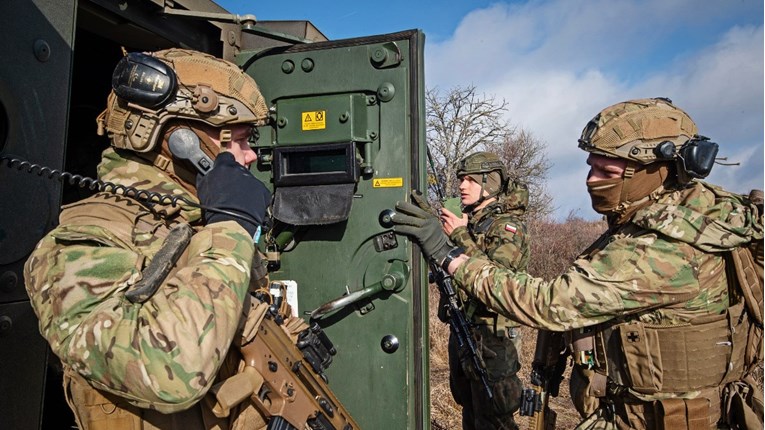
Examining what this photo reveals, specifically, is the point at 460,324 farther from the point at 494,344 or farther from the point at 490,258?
the point at 490,258

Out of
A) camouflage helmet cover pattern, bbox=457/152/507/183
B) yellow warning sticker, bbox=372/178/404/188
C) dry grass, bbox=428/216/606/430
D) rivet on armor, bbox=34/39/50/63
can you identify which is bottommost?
dry grass, bbox=428/216/606/430

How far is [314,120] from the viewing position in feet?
10.1

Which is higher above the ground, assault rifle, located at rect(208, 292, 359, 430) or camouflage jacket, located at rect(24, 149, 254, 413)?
camouflage jacket, located at rect(24, 149, 254, 413)

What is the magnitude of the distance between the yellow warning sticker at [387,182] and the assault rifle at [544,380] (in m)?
1.19

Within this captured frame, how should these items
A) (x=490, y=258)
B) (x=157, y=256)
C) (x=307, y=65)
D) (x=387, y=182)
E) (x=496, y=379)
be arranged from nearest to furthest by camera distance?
(x=157, y=256)
(x=387, y=182)
(x=307, y=65)
(x=496, y=379)
(x=490, y=258)

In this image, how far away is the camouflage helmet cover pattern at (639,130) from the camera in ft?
8.91

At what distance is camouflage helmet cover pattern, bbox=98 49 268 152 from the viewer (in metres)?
1.91

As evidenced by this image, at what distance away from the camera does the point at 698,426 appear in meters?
2.55

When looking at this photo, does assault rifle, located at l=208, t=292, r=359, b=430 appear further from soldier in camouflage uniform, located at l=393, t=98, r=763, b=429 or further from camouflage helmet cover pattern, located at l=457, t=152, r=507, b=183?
camouflage helmet cover pattern, located at l=457, t=152, r=507, b=183

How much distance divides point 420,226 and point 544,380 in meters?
1.15

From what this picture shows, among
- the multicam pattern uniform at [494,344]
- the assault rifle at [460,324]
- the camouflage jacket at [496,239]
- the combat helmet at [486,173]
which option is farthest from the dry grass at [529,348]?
the combat helmet at [486,173]

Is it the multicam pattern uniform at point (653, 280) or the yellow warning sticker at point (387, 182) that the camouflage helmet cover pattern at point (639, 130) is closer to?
the multicam pattern uniform at point (653, 280)

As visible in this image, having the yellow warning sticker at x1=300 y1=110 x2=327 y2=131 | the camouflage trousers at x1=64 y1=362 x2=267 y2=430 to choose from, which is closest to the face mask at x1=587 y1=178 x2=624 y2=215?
the yellow warning sticker at x1=300 y1=110 x2=327 y2=131

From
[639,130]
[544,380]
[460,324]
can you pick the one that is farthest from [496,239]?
[639,130]
